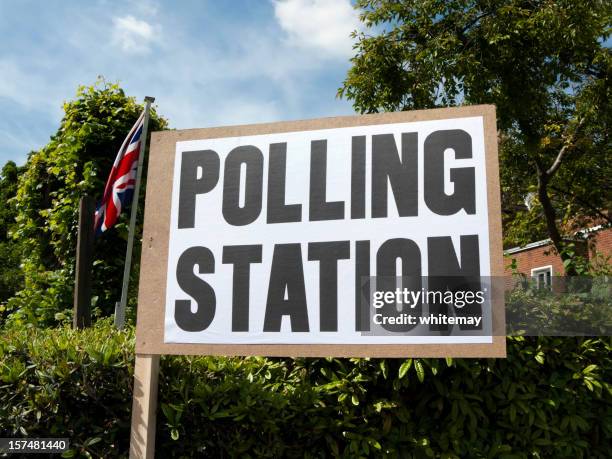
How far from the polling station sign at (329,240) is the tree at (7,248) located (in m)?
17.0

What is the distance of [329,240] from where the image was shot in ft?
11.8

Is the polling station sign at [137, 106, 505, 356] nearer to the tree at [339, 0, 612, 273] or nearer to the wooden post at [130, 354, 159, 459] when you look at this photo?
the wooden post at [130, 354, 159, 459]

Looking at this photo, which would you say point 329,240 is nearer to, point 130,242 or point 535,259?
point 130,242

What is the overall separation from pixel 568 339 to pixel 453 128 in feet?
5.60

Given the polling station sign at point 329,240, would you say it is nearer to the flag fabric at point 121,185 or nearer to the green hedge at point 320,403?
the green hedge at point 320,403

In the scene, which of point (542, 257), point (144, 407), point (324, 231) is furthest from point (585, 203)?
point (144, 407)

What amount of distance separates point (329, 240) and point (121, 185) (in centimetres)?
310

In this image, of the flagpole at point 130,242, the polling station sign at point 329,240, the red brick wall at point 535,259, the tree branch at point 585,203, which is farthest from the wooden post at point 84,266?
the red brick wall at point 535,259

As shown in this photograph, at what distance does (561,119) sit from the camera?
14484 millimetres

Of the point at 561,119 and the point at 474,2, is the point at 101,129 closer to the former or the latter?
the point at 474,2

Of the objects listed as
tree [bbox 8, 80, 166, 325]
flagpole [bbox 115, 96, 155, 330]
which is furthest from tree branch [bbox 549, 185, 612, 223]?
flagpole [bbox 115, 96, 155, 330]

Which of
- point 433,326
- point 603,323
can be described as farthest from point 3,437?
point 603,323

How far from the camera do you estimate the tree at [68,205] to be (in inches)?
278

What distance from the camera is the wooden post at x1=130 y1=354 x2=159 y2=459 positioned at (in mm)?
3504
